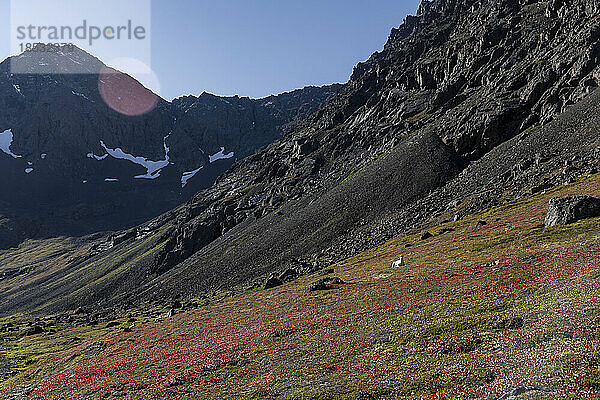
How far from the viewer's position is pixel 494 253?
143ft

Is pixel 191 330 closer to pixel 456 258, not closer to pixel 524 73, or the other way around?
pixel 456 258

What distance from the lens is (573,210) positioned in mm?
46438

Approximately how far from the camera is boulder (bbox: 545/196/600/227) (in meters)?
46.0

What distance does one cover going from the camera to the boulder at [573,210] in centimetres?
4603

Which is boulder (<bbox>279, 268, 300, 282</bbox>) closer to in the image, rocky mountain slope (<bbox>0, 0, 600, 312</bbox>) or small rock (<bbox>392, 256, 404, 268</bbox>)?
rocky mountain slope (<bbox>0, 0, 600, 312</bbox>)

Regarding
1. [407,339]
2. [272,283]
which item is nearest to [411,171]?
[272,283]

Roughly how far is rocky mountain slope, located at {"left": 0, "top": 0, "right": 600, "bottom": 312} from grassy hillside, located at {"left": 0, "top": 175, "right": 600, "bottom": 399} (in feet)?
107

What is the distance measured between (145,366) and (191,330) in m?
13.8

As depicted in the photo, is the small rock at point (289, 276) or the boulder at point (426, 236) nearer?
the boulder at point (426, 236)

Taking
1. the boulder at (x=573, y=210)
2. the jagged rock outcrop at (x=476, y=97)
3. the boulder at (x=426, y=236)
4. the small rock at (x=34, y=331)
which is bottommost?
the small rock at (x=34, y=331)

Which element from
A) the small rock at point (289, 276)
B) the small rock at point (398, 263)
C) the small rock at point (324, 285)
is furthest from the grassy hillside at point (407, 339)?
the small rock at point (289, 276)

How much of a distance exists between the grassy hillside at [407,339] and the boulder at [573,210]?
11.4 ft

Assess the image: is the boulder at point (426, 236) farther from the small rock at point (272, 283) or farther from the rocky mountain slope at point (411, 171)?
the small rock at point (272, 283)

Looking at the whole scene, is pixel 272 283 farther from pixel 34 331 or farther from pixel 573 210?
pixel 34 331
